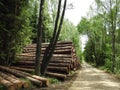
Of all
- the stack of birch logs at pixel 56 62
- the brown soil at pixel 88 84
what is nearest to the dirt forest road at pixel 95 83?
the brown soil at pixel 88 84

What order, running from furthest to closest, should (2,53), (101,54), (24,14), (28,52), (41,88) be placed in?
(101,54) < (28,52) < (24,14) < (2,53) < (41,88)

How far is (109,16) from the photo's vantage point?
2945 centimetres

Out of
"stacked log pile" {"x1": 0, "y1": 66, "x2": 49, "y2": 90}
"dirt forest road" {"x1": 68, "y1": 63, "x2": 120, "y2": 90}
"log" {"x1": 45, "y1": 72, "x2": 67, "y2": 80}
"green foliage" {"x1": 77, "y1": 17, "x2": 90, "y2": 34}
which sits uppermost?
"green foliage" {"x1": 77, "y1": 17, "x2": 90, "y2": 34}

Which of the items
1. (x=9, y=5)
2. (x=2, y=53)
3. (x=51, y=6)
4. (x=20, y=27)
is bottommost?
(x=2, y=53)

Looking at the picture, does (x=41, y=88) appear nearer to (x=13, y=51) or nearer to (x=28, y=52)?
(x=13, y=51)

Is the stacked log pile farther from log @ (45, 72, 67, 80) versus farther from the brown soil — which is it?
log @ (45, 72, 67, 80)

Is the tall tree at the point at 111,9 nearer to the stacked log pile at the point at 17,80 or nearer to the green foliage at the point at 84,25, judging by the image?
the stacked log pile at the point at 17,80

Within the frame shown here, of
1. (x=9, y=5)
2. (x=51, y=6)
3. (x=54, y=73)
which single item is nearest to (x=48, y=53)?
(x=54, y=73)

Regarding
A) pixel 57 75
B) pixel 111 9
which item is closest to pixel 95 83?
pixel 57 75

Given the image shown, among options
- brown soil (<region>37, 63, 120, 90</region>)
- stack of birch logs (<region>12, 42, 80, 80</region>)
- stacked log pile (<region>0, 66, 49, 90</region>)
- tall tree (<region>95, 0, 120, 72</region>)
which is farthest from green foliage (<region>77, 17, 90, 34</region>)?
stacked log pile (<region>0, 66, 49, 90</region>)

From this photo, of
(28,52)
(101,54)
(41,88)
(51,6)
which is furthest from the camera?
(101,54)

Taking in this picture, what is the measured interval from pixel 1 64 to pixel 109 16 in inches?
644

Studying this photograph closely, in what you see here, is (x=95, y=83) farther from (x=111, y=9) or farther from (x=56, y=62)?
(x=111, y=9)

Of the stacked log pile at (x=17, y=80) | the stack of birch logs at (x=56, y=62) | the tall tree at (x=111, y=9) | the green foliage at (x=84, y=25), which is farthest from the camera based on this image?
the green foliage at (x=84, y=25)
